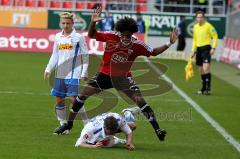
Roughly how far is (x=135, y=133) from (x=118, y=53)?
1912 millimetres

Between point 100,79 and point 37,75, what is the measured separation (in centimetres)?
1253

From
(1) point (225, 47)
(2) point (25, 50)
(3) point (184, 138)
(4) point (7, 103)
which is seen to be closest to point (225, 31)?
(1) point (225, 47)

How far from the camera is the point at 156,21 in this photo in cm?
3766

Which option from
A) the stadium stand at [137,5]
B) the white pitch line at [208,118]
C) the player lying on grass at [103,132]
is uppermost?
the stadium stand at [137,5]

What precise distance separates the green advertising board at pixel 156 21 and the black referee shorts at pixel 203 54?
648 inches

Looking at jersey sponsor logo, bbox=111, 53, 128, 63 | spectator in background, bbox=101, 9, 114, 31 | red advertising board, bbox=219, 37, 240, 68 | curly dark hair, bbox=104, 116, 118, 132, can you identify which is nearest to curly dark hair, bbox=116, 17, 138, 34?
jersey sponsor logo, bbox=111, 53, 128, 63

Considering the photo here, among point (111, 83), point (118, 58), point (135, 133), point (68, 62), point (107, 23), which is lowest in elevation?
point (135, 133)

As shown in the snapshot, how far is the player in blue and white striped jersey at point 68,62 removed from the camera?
41.3ft

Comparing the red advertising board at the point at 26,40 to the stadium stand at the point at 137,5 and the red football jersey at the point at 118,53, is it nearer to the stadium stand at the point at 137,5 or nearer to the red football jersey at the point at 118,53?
the stadium stand at the point at 137,5

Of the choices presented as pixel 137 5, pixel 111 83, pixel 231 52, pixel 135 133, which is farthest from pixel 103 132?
pixel 137 5

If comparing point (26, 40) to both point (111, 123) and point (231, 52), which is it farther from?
point (111, 123)

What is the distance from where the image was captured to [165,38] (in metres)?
37.3

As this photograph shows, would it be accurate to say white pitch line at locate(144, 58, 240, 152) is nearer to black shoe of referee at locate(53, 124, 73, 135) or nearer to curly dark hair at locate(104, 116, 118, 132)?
curly dark hair at locate(104, 116, 118, 132)

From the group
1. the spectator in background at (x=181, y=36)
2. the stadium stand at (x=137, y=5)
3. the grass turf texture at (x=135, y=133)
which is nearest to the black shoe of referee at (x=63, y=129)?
the grass turf texture at (x=135, y=133)
